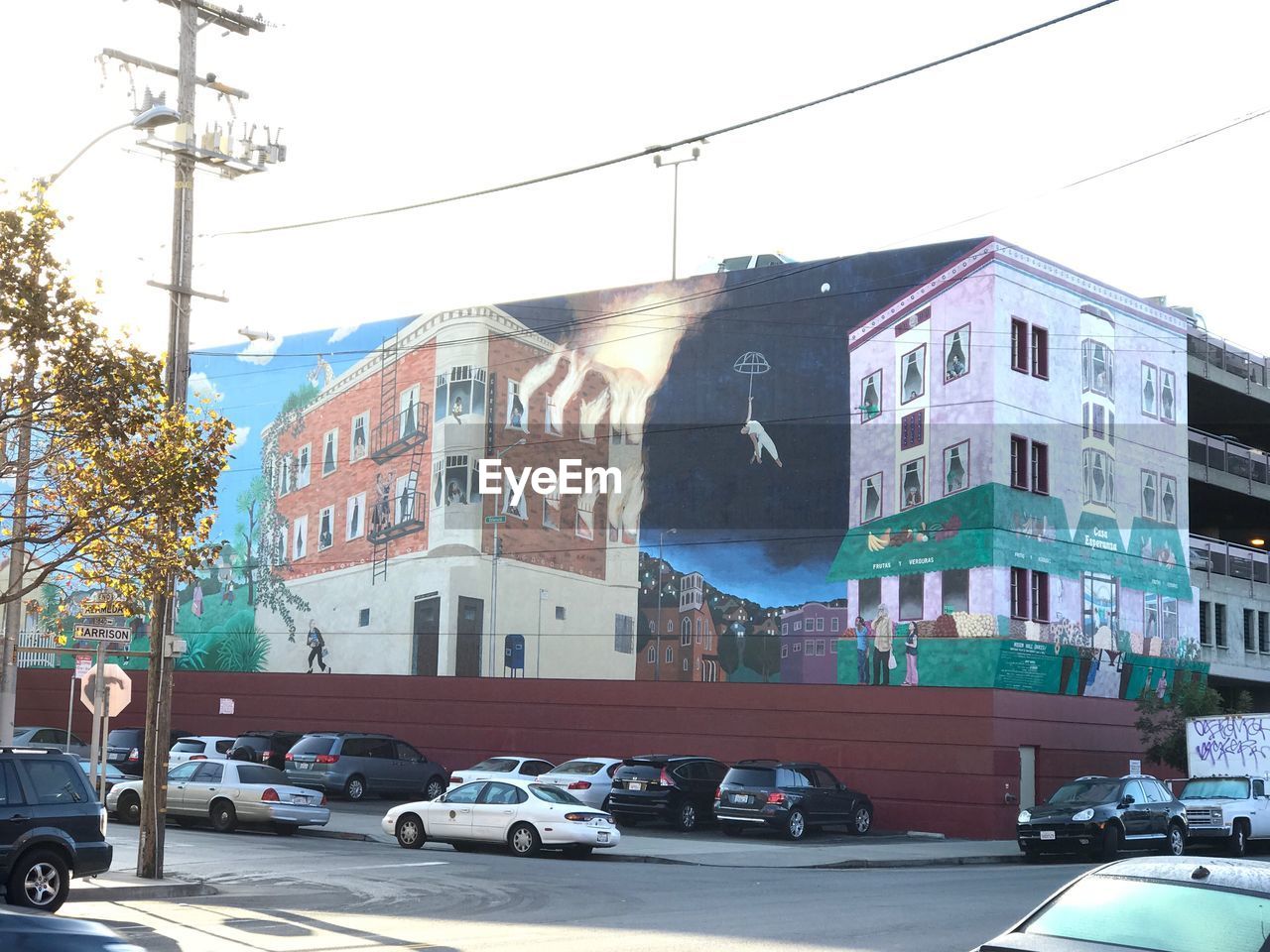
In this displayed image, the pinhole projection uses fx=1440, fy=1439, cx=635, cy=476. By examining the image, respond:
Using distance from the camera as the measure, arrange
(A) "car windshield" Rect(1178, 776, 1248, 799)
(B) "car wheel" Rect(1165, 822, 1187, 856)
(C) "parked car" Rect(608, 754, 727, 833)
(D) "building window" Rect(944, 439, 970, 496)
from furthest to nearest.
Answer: (D) "building window" Rect(944, 439, 970, 496) → (C) "parked car" Rect(608, 754, 727, 833) → (A) "car windshield" Rect(1178, 776, 1248, 799) → (B) "car wheel" Rect(1165, 822, 1187, 856)

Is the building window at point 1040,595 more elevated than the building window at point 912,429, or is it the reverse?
the building window at point 912,429

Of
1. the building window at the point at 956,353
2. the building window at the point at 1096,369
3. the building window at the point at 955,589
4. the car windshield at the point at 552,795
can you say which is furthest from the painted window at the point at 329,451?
the car windshield at the point at 552,795

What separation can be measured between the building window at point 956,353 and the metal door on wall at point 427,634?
1594 cm

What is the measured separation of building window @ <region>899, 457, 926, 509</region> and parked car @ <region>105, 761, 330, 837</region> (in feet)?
51.9

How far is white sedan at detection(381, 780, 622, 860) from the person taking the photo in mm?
23672

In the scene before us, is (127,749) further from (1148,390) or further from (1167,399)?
(1167,399)

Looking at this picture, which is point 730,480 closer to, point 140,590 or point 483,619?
point 483,619

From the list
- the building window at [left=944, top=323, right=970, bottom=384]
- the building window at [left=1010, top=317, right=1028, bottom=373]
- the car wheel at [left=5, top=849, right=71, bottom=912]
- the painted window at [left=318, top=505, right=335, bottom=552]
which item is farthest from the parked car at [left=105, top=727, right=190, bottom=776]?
the car wheel at [left=5, top=849, right=71, bottom=912]

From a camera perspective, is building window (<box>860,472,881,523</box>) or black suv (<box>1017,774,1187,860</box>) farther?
building window (<box>860,472,881,523</box>)

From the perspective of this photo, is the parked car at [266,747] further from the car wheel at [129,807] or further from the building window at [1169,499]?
the building window at [1169,499]

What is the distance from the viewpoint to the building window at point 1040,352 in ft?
116

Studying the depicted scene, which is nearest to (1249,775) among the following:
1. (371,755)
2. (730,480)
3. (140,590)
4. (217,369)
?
(730,480)

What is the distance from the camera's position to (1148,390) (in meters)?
38.8

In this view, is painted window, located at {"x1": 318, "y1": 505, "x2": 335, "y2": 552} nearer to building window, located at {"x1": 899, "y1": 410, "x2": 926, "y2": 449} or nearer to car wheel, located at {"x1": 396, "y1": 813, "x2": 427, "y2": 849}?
building window, located at {"x1": 899, "y1": 410, "x2": 926, "y2": 449}
